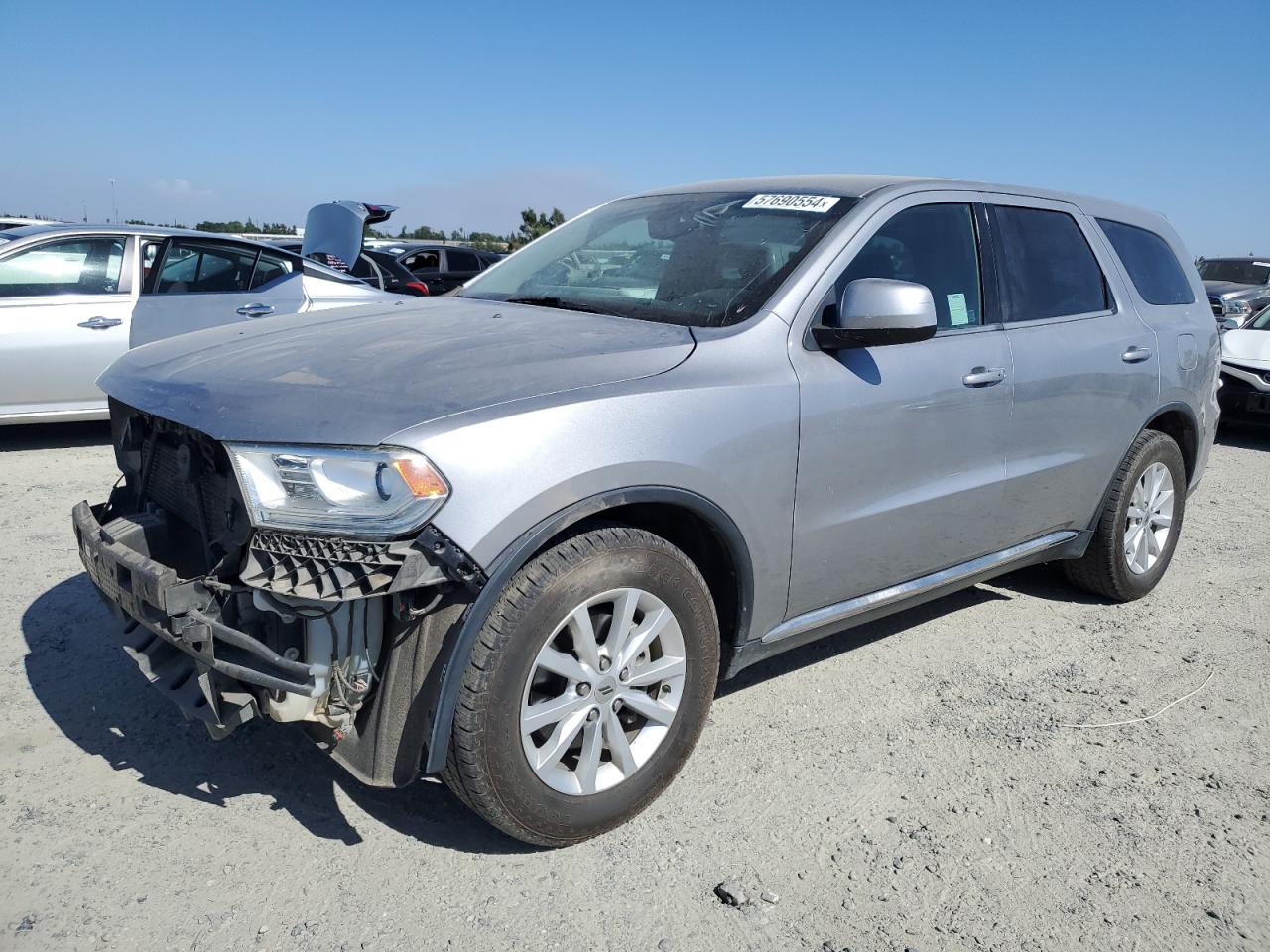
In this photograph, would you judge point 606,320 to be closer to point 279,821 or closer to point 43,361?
point 279,821

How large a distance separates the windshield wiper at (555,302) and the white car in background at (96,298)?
11.2ft

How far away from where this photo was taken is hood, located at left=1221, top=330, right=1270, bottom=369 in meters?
9.58

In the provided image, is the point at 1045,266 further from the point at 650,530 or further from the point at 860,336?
the point at 650,530

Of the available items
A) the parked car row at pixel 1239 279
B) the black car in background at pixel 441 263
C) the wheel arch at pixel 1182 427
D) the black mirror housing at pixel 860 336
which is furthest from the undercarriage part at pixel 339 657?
the parked car row at pixel 1239 279

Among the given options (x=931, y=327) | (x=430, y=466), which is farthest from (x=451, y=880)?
(x=931, y=327)

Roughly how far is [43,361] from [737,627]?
558 centimetres

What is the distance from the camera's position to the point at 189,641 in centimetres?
228

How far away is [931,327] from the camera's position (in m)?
3.04

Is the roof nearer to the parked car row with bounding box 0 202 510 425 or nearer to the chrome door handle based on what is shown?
the parked car row with bounding box 0 202 510 425

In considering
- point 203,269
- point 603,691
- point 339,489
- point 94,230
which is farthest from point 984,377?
point 94,230

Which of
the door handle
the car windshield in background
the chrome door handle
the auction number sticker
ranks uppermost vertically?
the auction number sticker

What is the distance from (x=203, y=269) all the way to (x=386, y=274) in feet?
10.8

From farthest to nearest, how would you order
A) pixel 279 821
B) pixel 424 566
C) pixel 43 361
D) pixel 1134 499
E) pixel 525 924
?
pixel 43 361
pixel 1134 499
pixel 279 821
pixel 525 924
pixel 424 566

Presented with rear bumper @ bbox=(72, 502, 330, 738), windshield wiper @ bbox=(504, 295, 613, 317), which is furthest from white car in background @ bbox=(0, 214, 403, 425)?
rear bumper @ bbox=(72, 502, 330, 738)
